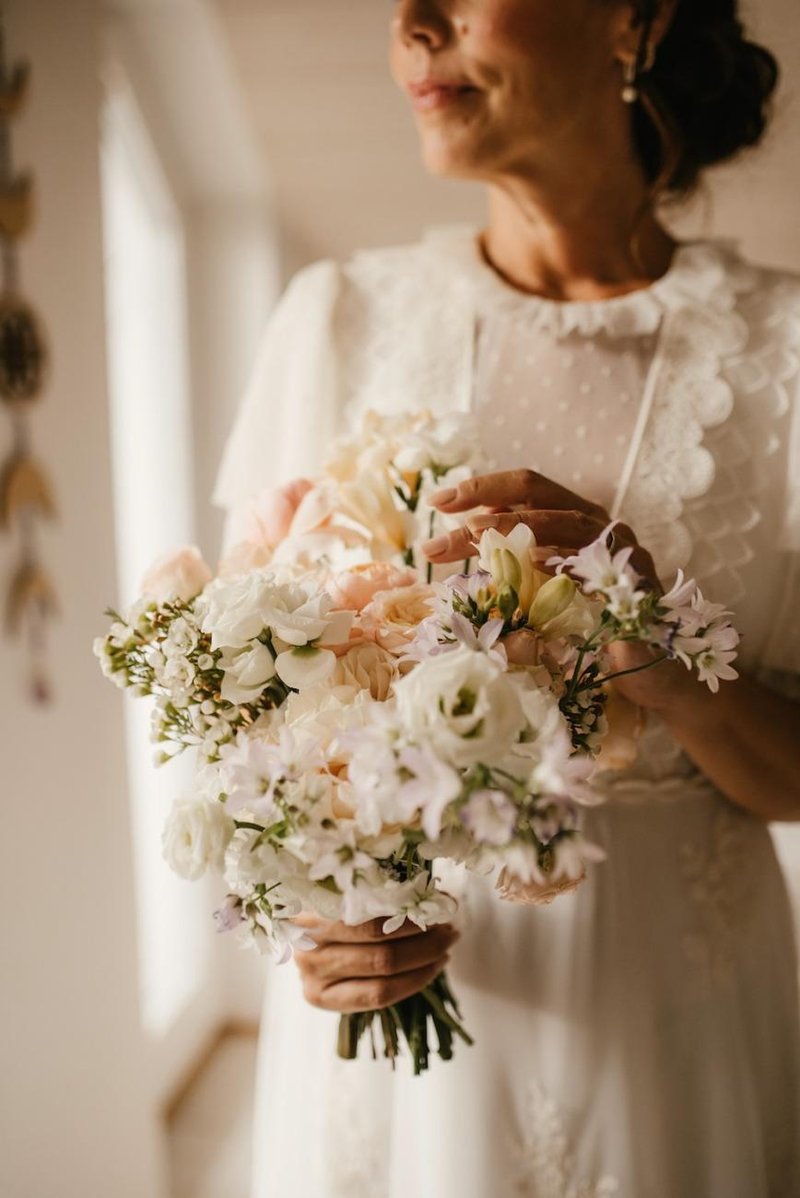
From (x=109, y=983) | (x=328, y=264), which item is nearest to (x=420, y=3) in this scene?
(x=328, y=264)

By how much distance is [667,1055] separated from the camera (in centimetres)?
83

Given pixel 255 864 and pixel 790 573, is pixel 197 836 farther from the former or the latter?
pixel 790 573

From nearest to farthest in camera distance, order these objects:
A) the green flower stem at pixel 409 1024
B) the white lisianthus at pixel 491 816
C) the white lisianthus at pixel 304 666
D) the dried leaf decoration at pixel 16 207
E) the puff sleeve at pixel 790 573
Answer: the white lisianthus at pixel 491 816
the white lisianthus at pixel 304 666
the green flower stem at pixel 409 1024
the puff sleeve at pixel 790 573
the dried leaf decoration at pixel 16 207

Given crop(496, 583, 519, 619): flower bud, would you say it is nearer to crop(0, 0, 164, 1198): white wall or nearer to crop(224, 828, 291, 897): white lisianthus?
crop(224, 828, 291, 897): white lisianthus

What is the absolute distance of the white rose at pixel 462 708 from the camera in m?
0.40

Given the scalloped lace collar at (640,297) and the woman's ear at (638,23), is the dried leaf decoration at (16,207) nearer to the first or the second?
the scalloped lace collar at (640,297)

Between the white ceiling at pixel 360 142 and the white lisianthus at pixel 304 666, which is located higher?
the white ceiling at pixel 360 142

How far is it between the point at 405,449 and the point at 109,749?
1128 mm

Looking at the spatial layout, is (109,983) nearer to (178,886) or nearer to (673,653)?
(178,886)

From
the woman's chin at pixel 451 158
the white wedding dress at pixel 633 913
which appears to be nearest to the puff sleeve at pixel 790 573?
the white wedding dress at pixel 633 913

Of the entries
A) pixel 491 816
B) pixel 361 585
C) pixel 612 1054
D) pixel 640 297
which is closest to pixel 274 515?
pixel 361 585

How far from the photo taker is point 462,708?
0.41m

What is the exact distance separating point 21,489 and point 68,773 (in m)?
0.47

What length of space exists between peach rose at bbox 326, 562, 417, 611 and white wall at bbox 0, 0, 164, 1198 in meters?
0.85
